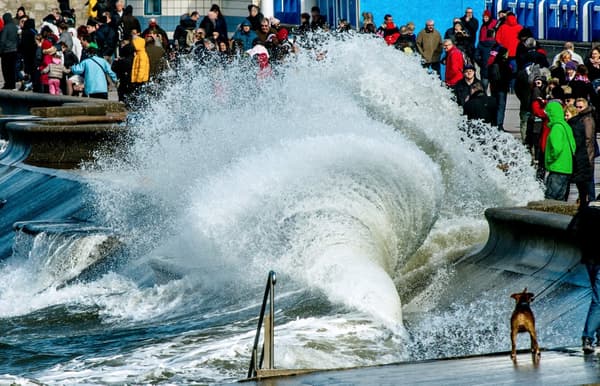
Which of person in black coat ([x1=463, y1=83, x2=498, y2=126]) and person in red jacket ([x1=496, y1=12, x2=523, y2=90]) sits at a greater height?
person in red jacket ([x1=496, y1=12, x2=523, y2=90])

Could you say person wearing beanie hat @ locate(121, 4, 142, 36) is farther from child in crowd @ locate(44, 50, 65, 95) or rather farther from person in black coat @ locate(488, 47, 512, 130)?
person in black coat @ locate(488, 47, 512, 130)

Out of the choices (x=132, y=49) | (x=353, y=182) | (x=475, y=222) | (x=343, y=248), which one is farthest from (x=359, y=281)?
(x=132, y=49)

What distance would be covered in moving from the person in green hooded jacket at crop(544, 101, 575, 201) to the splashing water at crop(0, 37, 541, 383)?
1132 mm

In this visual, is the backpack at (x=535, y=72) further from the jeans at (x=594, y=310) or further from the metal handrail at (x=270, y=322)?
the metal handrail at (x=270, y=322)

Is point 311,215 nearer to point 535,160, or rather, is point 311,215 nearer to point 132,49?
point 535,160

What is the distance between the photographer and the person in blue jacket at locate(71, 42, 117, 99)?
28500 millimetres

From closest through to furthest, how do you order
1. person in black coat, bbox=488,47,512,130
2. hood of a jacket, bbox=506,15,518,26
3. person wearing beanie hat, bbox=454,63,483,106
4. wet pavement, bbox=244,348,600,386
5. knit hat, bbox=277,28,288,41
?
wet pavement, bbox=244,348,600,386 < person wearing beanie hat, bbox=454,63,483,106 < person in black coat, bbox=488,47,512,130 < hood of a jacket, bbox=506,15,518,26 < knit hat, bbox=277,28,288,41

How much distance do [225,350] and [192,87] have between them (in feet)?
36.9

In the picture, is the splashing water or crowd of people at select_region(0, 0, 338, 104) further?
crowd of people at select_region(0, 0, 338, 104)

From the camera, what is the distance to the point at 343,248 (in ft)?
47.1

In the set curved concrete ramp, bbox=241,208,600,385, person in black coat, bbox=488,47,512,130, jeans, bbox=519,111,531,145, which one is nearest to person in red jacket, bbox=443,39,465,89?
person in black coat, bbox=488,47,512,130

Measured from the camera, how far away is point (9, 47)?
34.2m

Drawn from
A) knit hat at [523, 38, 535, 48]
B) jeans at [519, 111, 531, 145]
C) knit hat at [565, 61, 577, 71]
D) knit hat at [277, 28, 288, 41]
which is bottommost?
jeans at [519, 111, 531, 145]

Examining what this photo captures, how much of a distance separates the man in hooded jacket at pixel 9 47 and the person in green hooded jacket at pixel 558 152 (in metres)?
21.2
